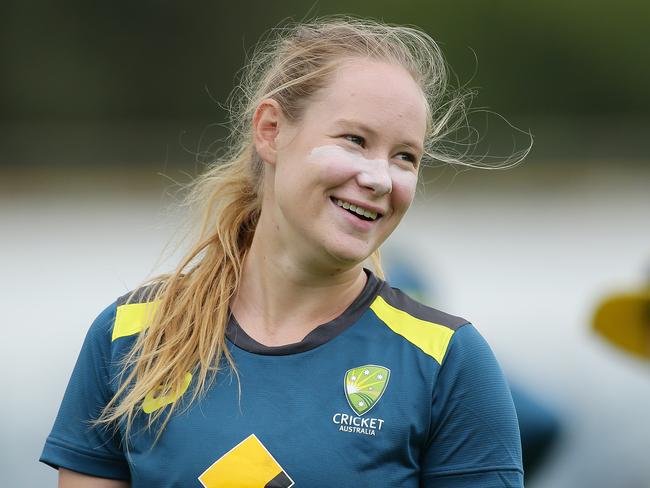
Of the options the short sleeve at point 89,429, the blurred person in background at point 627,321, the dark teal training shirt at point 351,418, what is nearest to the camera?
the dark teal training shirt at point 351,418

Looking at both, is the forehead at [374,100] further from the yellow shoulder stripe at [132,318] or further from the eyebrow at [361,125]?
the yellow shoulder stripe at [132,318]

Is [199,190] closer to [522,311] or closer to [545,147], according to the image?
[522,311]

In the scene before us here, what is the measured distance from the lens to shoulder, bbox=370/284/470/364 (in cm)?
241

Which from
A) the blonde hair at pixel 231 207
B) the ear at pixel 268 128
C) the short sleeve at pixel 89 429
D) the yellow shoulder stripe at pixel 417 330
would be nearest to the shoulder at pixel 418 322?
the yellow shoulder stripe at pixel 417 330

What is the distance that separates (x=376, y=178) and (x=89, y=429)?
29.1 inches

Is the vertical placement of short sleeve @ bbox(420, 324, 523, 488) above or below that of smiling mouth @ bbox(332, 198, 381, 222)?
below

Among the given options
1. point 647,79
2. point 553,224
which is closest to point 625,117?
point 647,79

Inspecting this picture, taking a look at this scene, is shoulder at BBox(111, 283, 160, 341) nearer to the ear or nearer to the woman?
the woman

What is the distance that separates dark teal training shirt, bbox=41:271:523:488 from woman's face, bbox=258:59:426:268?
0.17 metres

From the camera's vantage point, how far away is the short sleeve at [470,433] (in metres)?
2.35

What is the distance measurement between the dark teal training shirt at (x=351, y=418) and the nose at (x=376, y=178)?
0.26 m

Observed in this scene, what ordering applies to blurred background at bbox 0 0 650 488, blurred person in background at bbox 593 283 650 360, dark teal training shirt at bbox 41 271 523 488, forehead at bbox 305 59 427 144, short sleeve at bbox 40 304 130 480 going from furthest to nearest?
blurred background at bbox 0 0 650 488 < blurred person in background at bbox 593 283 650 360 < short sleeve at bbox 40 304 130 480 < forehead at bbox 305 59 427 144 < dark teal training shirt at bbox 41 271 523 488

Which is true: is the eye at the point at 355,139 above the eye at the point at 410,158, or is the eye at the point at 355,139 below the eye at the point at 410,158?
above

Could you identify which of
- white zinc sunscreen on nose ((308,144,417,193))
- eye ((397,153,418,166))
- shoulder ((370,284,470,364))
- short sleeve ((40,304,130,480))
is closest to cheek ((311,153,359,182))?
white zinc sunscreen on nose ((308,144,417,193))
